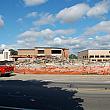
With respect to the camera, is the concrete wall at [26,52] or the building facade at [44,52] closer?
the building facade at [44,52]

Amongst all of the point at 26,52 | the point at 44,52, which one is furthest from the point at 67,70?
the point at 26,52

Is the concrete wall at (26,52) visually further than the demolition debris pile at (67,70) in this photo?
Yes

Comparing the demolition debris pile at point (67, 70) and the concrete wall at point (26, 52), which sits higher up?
the concrete wall at point (26, 52)

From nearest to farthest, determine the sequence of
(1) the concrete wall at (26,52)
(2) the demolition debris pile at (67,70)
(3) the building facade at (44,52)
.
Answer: (2) the demolition debris pile at (67,70), (3) the building facade at (44,52), (1) the concrete wall at (26,52)

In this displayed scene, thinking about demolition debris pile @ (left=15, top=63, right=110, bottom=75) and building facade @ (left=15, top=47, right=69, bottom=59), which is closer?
demolition debris pile @ (left=15, top=63, right=110, bottom=75)

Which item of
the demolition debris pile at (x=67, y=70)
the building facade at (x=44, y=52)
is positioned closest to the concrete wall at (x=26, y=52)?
the building facade at (x=44, y=52)

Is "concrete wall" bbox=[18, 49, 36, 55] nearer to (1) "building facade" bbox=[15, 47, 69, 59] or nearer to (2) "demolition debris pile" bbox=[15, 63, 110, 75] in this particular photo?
(1) "building facade" bbox=[15, 47, 69, 59]

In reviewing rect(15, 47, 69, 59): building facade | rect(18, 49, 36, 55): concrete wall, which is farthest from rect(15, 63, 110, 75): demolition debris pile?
rect(18, 49, 36, 55): concrete wall

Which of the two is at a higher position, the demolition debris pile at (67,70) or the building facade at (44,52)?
the building facade at (44,52)

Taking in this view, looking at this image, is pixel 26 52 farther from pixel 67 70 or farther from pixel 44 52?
pixel 67 70

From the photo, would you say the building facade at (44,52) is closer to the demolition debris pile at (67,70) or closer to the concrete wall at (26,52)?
the concrete wall at (26,52)

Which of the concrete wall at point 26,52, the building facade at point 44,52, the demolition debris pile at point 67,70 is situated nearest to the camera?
the demolition debris pile at point 67,70

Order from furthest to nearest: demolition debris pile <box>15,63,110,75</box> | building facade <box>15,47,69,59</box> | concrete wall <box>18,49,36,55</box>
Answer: concrete wall <box>18,49,36,55</box> → building facade <box>15,47,69,59</box> → demolition debris pile <box>15,63,110,75</box>

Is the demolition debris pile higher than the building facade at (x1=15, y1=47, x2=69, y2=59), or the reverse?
the building facade at (x1=15, y1=47, x2=69, y2=59)
